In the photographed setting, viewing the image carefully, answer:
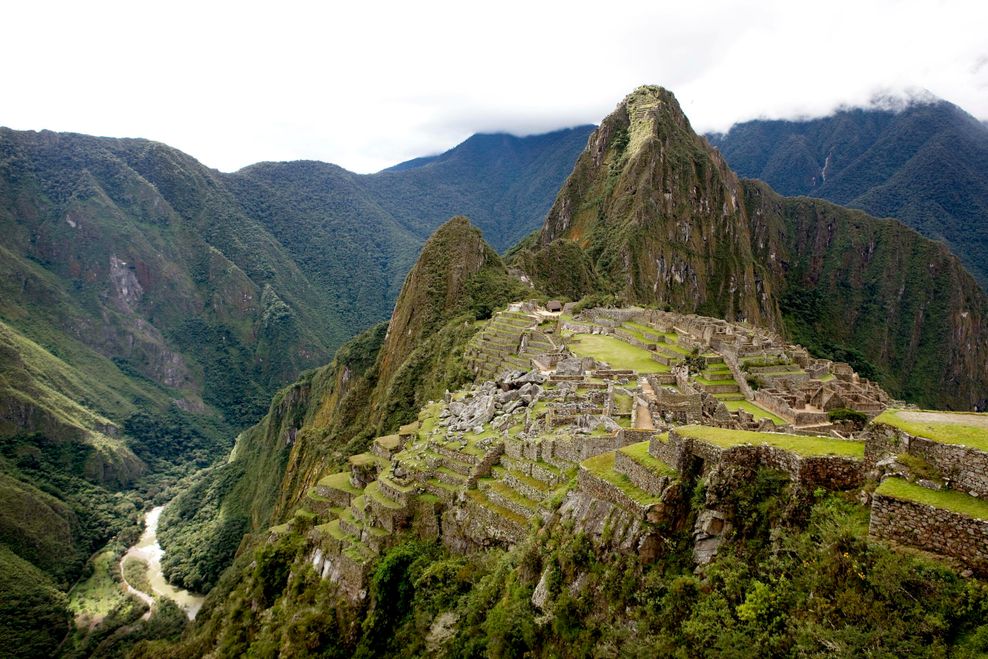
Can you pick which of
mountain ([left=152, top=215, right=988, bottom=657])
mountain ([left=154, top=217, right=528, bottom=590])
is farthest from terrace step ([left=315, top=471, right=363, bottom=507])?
mountain ([left=154, top=217, right=528, bottom=590])

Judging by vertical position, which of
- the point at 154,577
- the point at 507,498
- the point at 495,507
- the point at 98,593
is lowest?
the point at 98,593

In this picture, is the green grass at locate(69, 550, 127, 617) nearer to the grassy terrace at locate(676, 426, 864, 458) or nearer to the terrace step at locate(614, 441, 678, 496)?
the terrace step at locate(614, 441, 678, 496)

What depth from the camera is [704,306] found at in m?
154

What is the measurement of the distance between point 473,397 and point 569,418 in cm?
1051

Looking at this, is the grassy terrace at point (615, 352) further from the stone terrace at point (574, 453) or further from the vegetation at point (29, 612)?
the vegetation at point (29, 612)

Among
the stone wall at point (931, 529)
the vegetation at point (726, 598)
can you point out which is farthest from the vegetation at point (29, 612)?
the stone wall at point (931, 529)

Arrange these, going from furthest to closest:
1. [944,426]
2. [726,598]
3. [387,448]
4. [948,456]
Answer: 1. [387,448]
2. [726,598]
3. [944,426]
4. [948,456]

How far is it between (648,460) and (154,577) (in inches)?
3606

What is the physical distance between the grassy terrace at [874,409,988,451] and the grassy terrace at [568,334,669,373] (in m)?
27.6

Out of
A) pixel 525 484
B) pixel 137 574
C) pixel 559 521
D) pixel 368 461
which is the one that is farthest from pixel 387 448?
pixel 137 574

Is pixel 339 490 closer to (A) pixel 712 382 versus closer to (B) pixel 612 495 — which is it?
(B) pixel 612 495

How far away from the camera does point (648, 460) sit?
12.7 meters

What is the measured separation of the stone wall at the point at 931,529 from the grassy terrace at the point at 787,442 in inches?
58.9

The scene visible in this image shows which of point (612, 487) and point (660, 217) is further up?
point (660, 217)
